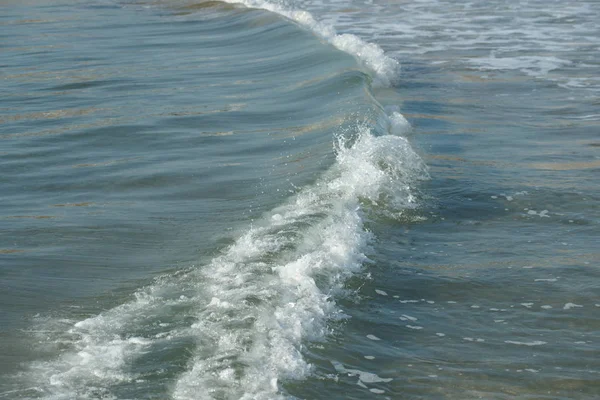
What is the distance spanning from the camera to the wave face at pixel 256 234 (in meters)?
5.26

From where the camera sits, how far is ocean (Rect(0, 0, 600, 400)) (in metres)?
5.48

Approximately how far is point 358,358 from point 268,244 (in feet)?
5.80

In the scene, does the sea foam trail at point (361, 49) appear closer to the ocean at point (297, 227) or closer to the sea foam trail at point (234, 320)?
the ocean at point (297, 227)

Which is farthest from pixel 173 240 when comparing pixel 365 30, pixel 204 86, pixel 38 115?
pixel 365 30

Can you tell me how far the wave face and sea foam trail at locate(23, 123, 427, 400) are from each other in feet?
0.04

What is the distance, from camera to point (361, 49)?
56.0 feet

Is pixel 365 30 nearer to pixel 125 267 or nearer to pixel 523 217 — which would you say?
pixel 523 217

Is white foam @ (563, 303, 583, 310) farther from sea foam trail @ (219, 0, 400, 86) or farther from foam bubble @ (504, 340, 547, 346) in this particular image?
sea foam trail @ (219, 0, 400, 86)

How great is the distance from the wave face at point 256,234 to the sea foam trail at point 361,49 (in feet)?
0.20

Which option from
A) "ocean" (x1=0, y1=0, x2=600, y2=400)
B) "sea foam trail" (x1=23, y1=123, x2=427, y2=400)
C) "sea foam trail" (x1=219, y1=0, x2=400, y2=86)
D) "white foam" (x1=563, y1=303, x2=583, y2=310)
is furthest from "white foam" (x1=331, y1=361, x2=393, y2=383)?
"sea foam trail" (x1=219, y1=0, x2=400, y2=86)

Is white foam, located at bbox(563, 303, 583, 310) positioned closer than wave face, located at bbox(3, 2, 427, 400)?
No

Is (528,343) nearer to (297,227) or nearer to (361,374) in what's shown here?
(361,374)

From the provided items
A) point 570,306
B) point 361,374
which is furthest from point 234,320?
point 570,306

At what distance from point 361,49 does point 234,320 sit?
11.9 meters
